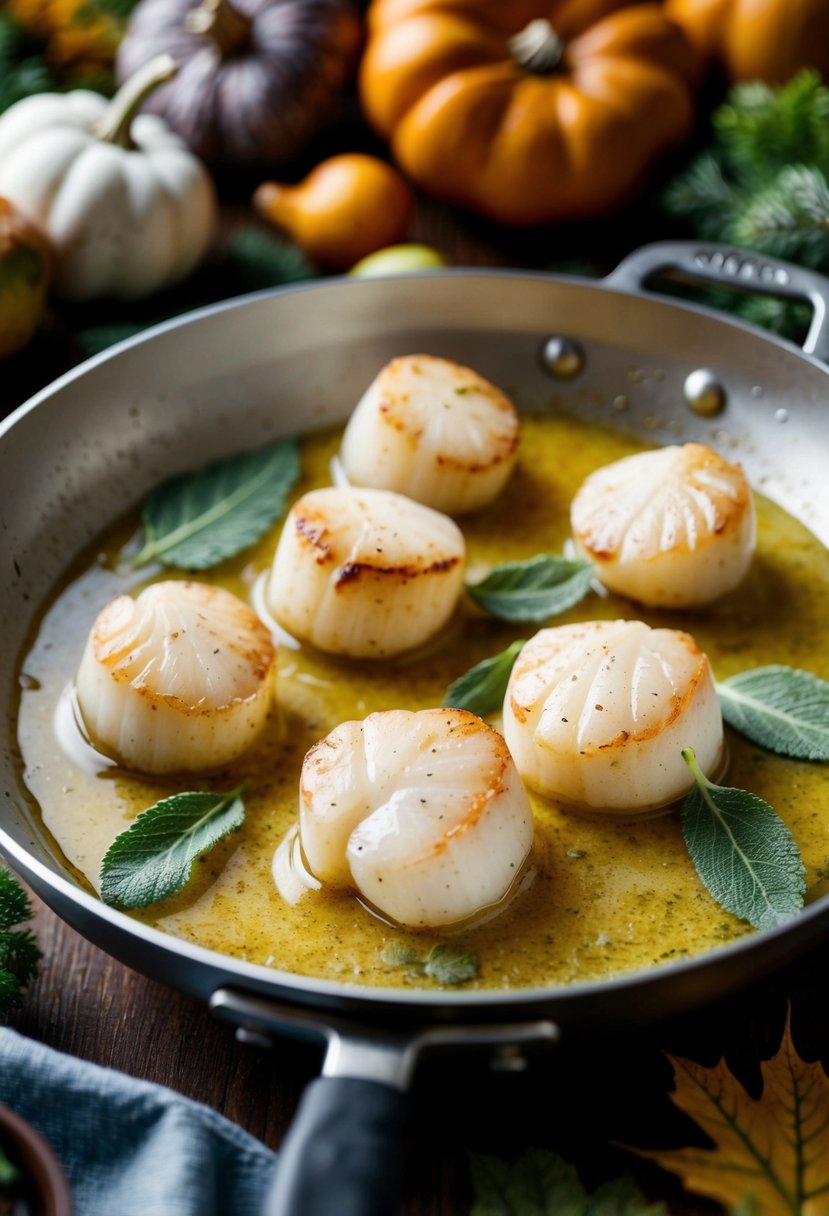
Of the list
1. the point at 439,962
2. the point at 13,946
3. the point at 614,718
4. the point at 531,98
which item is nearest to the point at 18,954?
the point at 13,946

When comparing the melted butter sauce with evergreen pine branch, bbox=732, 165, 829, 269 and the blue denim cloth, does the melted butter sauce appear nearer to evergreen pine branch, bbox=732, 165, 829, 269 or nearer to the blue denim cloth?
the blue denim cloth

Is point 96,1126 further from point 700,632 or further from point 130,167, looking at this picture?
point 130,167

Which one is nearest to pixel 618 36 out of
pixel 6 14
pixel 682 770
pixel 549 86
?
pixel 549 86

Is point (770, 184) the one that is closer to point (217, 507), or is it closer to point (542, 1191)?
point (217, 507)

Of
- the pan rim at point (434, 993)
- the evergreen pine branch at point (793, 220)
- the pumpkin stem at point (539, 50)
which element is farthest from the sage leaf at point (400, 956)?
the pumpkin stem at point (539, 50)

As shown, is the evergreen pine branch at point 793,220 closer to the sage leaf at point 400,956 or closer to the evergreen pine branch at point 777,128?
the evergreen pine branch at point 777,128

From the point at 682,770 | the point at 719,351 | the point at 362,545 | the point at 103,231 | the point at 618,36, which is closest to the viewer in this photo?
the point at 682,770

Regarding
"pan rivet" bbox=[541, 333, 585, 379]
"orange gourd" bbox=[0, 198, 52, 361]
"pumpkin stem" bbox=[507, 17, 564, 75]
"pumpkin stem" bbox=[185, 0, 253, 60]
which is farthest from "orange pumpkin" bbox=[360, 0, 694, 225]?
"orange gourd" bbox=[0, 198, 52, 361]
